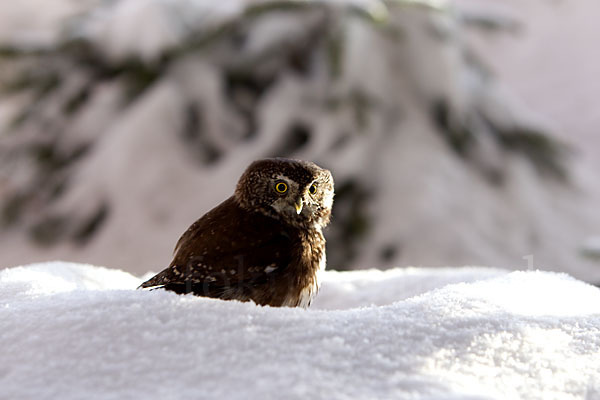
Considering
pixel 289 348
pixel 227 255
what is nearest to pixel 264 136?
pixel 227 255

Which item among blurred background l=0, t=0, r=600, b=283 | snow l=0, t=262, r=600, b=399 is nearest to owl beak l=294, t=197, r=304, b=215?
snow l=0, t=262, r=600, b=399

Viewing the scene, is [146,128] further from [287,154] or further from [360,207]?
[360,207]

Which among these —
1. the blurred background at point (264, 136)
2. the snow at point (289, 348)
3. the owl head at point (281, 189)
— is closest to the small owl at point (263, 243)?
the owl head at point (281, 189)

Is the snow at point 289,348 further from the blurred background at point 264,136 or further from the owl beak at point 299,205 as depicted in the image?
the blurred background at point 264,136

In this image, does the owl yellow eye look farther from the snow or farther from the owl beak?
the snow

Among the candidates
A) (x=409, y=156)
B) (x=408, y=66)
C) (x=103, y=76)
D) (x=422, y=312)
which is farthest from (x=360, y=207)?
(x=422, y=312)

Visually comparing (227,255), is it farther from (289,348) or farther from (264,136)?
(264,136)

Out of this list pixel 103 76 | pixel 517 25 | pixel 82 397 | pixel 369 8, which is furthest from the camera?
pixel 517 25
